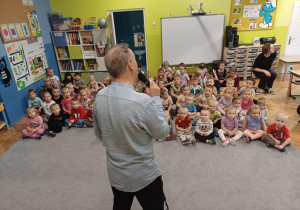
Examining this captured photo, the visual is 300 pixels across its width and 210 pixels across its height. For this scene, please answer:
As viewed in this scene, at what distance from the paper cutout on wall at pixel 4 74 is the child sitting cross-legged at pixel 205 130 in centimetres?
378

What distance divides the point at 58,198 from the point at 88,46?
450 cm

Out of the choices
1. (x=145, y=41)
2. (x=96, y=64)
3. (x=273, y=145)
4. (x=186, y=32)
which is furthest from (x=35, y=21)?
(x=273, y=145)

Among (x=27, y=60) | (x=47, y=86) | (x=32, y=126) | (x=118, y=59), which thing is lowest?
(x=32, y=126)

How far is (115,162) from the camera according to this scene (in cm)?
120

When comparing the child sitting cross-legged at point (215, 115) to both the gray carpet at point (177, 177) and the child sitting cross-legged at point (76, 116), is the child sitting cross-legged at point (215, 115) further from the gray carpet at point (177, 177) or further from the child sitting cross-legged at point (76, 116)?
the child sitting cross-legged at point (76, 116)

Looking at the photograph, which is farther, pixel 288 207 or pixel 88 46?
pixel 88 46

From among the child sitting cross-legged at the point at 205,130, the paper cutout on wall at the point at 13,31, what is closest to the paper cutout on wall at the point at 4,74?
the paper cutout on wall at the point at 13,31

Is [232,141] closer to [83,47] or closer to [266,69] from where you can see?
[266,69]

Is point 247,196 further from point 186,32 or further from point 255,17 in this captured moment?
point 255,17

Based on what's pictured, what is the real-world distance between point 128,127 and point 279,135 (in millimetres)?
2737

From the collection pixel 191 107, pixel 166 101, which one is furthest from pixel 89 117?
pixel 191 107

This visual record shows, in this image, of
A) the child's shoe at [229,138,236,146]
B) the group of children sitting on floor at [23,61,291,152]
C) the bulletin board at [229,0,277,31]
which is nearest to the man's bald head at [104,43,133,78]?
the group of children sitting on floor at [23,61,291,152]

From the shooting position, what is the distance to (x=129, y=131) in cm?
110

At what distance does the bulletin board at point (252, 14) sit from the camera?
5586 millimetres
